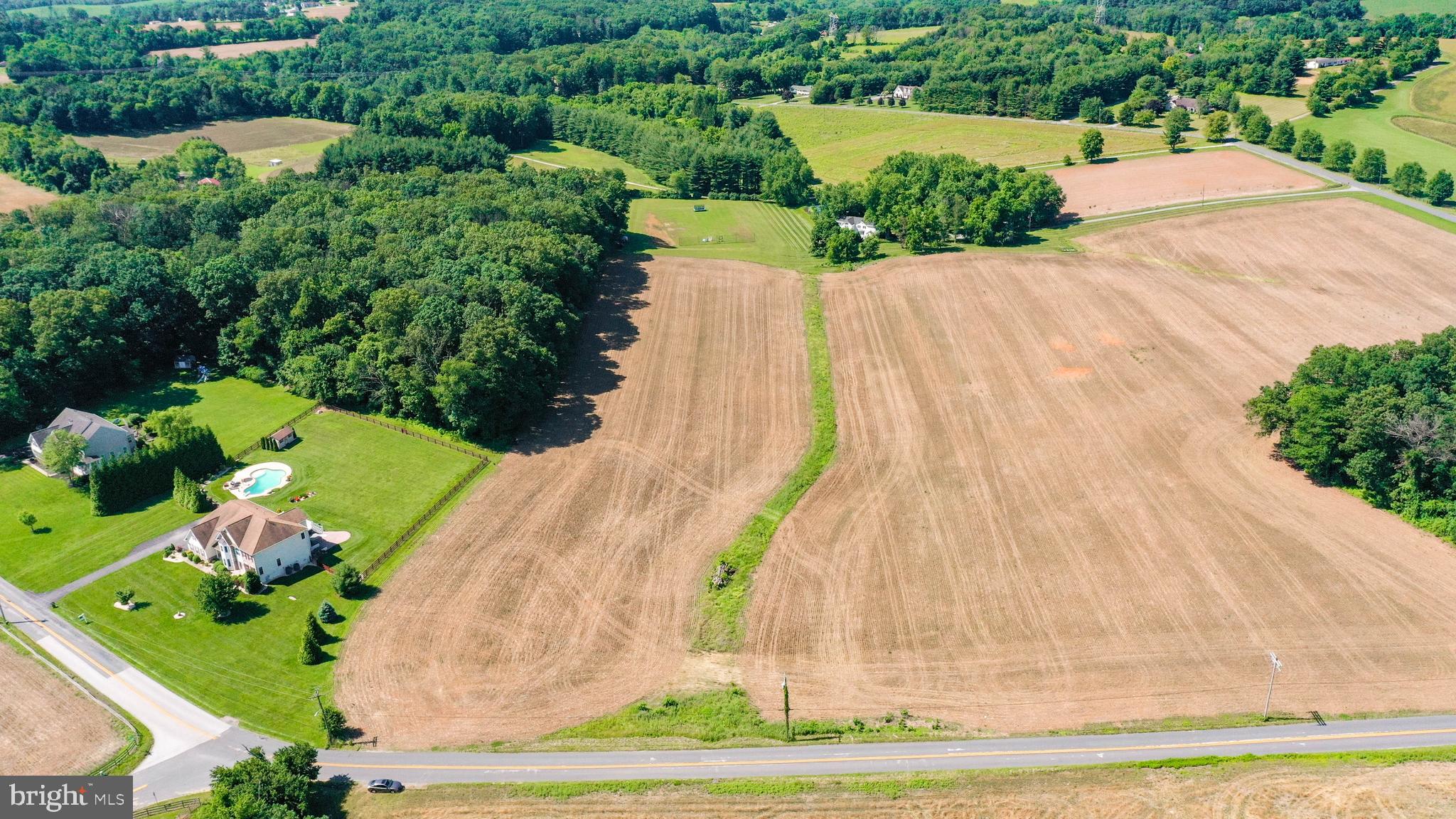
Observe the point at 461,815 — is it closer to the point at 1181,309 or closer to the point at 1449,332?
the point at 1449,332

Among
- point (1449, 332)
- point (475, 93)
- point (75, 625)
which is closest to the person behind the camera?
point (75, 625)

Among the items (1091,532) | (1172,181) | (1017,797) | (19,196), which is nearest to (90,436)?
(1017,797)

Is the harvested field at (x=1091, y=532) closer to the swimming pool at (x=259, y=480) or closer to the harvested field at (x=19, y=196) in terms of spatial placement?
the swimming pool at (x=259, y=480)

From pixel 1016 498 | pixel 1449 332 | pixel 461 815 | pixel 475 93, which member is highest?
pixel 475 93

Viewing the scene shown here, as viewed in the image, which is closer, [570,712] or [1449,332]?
[570,712]

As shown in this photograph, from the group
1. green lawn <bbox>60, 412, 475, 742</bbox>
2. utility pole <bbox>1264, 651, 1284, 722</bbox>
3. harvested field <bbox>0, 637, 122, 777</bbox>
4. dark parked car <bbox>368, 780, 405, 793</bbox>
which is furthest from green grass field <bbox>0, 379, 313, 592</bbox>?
utility pole <bbox>1264, 651, 1284, 722</bbox>

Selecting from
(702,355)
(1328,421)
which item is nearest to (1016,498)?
(1328,421)

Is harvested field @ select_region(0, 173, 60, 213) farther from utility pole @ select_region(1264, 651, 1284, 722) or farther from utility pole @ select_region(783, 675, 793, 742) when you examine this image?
utility pole @ select_region(1264, 651, 1284, 722)
